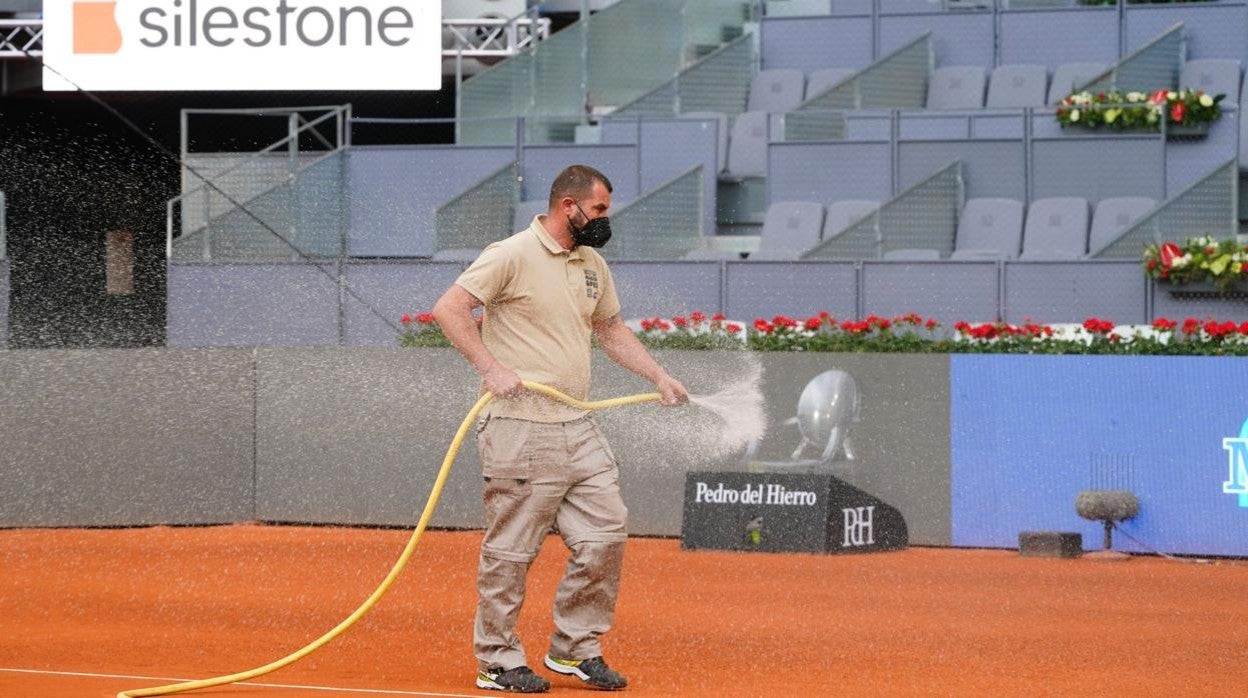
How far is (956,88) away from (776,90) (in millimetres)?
2353

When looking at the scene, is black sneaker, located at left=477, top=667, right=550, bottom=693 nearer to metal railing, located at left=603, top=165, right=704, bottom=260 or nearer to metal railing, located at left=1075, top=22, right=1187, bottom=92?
metal railing, located at left=603, top=165, right=704, bottom=260

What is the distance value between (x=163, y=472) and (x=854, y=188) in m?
9.20

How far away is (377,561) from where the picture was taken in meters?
14.6

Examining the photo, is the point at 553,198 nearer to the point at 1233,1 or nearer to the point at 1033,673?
the point at 1033,673

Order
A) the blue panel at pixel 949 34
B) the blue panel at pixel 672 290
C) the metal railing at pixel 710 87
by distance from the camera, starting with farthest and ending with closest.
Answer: the blue panel at pixel 949 34
the metal railing at pixel 710 87
the blue panel at pixel 672 290

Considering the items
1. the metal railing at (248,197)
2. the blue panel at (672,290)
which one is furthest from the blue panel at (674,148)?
the metal railing at (248,197)

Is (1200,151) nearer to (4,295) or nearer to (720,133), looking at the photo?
(720,133)

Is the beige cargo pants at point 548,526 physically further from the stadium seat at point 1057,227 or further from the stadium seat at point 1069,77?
the stadium seat at point 1069,77

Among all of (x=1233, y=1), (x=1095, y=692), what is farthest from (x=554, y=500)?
(x=1233, y=1)

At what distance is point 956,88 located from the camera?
24.9 m

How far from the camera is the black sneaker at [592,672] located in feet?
26.4

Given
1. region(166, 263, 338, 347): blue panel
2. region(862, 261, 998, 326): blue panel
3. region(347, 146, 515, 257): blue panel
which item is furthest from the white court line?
region(347, 146, 515, 257): blue panel

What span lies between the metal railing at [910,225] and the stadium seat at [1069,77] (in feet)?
9.96

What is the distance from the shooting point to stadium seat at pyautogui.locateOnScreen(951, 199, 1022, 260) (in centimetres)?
2148
